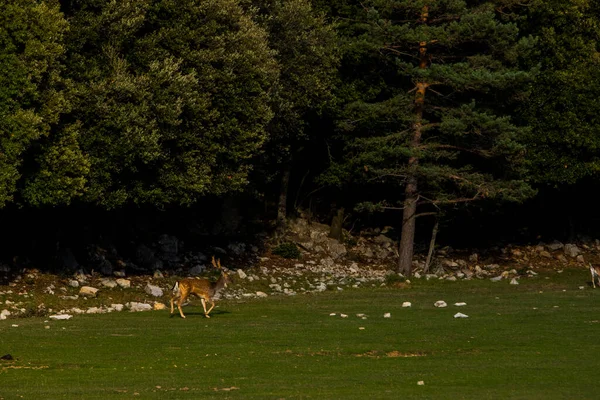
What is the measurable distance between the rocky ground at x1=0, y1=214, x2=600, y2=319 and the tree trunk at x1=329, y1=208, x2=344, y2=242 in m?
0.50

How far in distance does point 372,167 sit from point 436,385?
1249 inches

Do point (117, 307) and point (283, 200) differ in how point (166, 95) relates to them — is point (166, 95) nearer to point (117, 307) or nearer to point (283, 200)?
point (117, 307)

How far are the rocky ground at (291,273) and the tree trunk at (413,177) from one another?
1.21 m

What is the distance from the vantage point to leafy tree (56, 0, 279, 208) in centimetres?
3794

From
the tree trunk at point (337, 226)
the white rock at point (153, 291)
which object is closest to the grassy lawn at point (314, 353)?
the white rock at point (153, 291)

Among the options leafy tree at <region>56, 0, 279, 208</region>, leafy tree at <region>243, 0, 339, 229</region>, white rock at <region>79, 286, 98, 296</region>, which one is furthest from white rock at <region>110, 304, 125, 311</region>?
leafy tree at <region>243, 0, 339, 229</region>

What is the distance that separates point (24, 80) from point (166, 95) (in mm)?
6413

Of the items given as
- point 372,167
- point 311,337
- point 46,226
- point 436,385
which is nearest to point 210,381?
point 436,385

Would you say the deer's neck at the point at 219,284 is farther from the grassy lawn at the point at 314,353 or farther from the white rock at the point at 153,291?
the white rock at the point at 153,291

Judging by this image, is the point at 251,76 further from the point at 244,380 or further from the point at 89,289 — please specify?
the point at 244,380

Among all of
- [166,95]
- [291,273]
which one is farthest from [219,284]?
[291,273]

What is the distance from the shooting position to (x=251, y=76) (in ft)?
143

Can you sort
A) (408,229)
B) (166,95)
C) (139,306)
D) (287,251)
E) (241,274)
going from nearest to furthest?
(139,306) → (166,95) → (241,274) → (408,229) → (287,251)

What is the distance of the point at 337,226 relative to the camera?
60.0m
